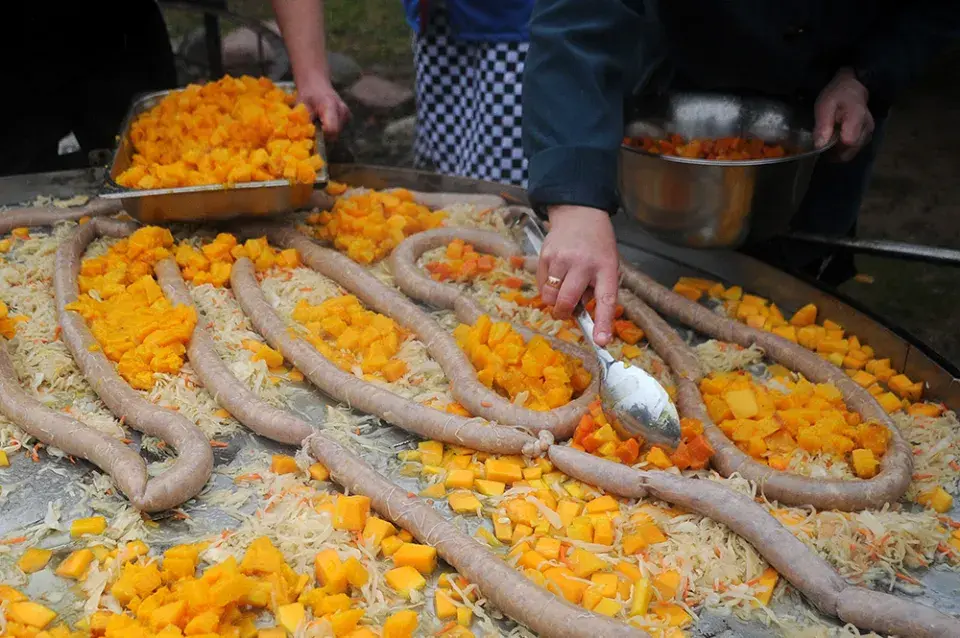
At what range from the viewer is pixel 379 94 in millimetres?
9453

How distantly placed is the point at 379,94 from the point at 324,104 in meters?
5.47

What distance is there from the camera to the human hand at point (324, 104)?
13.6 feet

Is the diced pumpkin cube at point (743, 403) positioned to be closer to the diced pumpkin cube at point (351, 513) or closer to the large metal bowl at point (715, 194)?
the large metal bowl at point (715, 194)

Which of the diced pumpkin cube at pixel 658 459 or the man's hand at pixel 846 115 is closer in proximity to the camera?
the diced pumpkin cube at pixel 658 459

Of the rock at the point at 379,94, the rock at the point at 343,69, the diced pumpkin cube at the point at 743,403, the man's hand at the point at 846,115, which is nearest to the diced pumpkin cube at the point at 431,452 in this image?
the diced pumpkin cube at the point at 743,403

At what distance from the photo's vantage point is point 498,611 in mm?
2225

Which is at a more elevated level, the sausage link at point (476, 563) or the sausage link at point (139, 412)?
the sausage link at point (139, 412)

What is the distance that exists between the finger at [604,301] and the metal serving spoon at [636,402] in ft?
0.24

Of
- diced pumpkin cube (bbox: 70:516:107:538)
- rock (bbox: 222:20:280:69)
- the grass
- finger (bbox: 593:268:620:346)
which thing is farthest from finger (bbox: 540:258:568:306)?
the grass

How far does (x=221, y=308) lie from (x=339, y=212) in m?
0.84

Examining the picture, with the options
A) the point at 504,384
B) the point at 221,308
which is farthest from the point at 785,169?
the point at 221,308

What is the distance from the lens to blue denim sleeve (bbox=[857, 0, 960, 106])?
3781 mm

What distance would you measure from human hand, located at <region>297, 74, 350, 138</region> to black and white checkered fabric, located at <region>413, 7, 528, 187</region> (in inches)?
41.3

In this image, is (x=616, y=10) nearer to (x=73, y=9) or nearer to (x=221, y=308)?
(x=221, y=308)
